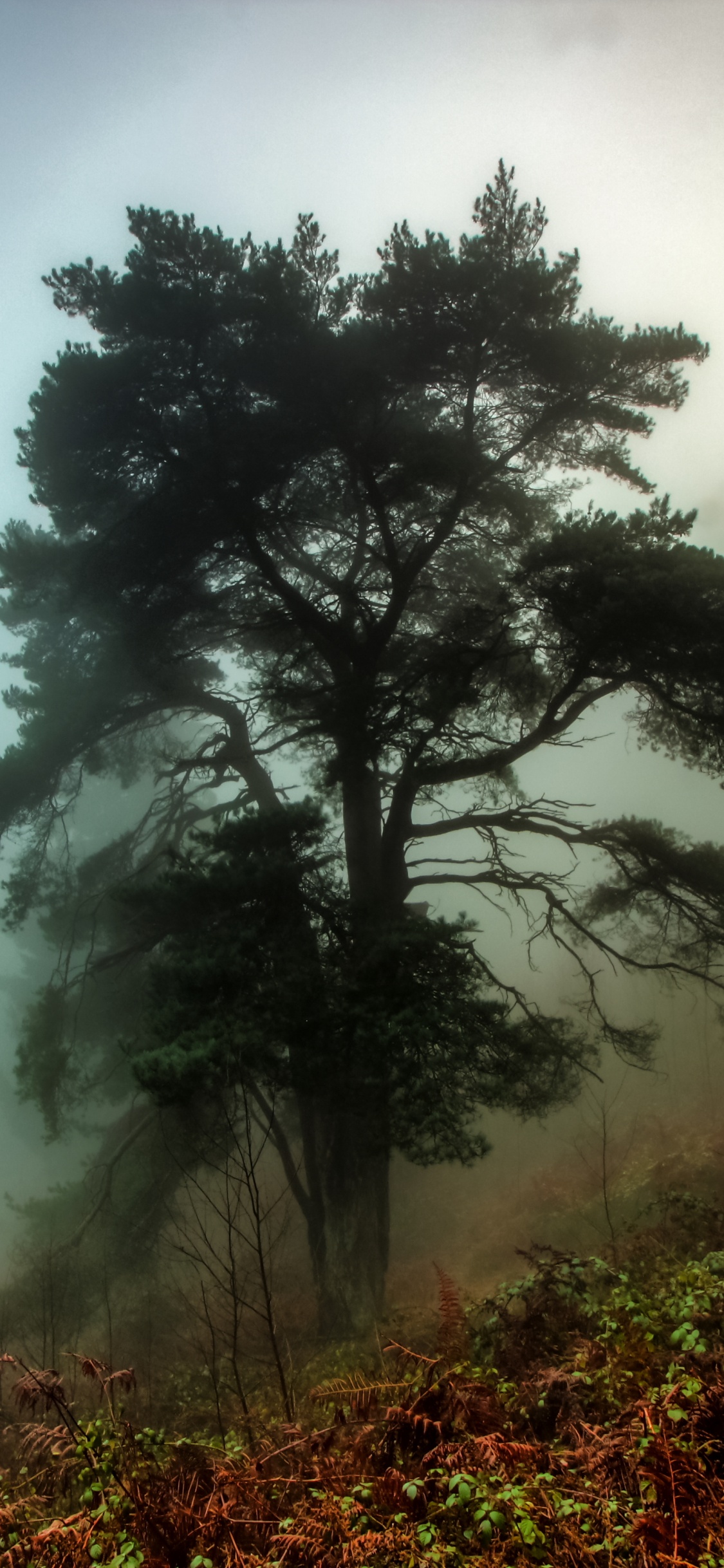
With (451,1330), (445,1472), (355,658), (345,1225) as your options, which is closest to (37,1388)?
(445,1472)

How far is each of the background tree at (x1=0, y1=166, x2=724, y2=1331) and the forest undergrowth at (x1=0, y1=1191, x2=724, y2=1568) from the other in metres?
3.12

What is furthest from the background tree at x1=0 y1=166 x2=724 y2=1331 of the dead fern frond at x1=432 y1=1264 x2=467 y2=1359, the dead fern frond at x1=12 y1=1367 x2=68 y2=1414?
the dead fern frond at x1=12 y1=1367 x2=68 y2=1414

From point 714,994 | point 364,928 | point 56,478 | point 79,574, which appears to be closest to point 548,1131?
point 714,994

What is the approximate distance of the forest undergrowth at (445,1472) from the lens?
8.84 feet

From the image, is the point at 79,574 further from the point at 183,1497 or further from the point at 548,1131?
the point at 548,1131

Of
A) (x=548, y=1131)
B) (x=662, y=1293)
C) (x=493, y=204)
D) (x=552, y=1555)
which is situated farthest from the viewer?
(x=548, y=1131)

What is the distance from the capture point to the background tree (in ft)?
25.7

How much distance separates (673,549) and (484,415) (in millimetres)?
3841

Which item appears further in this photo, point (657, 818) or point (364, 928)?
point (657, 818)

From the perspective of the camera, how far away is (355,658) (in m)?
10.1

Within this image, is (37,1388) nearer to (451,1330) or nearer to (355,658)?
(451,1330)

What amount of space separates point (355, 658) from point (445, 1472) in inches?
324

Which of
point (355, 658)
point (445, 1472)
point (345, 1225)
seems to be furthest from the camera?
point (355, 658)

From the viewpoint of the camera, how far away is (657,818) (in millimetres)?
9867
